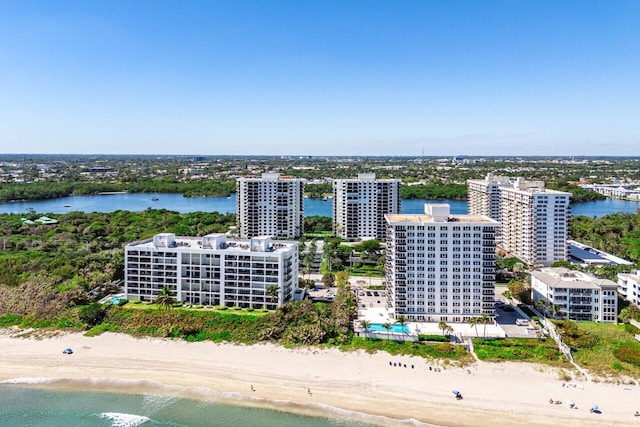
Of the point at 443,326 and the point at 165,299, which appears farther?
the point at 165,299

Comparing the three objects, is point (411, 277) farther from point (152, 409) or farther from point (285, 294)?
point (152, 409)

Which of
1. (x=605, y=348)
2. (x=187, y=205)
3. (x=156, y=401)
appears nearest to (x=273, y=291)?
(x=156, y=401)

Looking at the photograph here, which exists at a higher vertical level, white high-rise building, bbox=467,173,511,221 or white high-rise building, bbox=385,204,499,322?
white high-rise building, bbox=467,173,511,221

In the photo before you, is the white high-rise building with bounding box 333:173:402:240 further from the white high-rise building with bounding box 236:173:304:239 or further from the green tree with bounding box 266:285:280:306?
the green tree with bounding box 266:285:280:306

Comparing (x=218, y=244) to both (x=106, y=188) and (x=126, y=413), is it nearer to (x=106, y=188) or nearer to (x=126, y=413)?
(x=126, y=413)

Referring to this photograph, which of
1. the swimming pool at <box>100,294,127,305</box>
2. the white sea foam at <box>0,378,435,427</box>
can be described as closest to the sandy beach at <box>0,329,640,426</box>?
the white sea foam at <box>0,378,435,427</box>

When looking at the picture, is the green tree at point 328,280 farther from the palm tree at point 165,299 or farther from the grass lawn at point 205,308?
the palm tree at point 165,299

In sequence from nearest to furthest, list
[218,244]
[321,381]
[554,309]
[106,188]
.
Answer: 1. [321,381]
2. [554,309]
3. [218,244]
4. [106,188]
